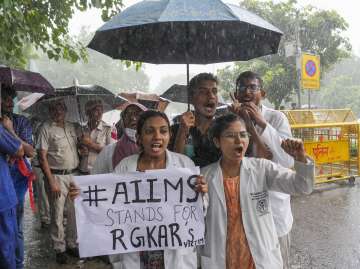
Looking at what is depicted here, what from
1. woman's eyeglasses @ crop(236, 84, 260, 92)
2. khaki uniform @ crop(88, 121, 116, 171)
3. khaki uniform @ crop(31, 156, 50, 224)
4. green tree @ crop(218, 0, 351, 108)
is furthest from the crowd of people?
green tree @ crop(218, 0, 351, 108)

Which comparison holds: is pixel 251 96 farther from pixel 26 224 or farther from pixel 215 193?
pixel 26 224

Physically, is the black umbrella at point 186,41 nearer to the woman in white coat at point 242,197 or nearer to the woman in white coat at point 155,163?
the woman in white coat at point 155,163

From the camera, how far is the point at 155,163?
2.61m

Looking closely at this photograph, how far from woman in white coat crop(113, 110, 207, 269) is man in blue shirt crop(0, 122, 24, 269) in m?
1.41

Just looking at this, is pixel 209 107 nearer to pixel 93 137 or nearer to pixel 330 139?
pixel 93 137

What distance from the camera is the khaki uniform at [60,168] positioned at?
184 inches

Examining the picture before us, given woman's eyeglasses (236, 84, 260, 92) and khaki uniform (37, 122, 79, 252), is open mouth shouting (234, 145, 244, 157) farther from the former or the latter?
khaki uniform (37, 122, 79, 252)

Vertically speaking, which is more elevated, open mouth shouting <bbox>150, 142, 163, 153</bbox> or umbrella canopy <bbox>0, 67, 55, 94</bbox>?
umbrella canopy <bbox>0, 67, 55, 94</bbox>

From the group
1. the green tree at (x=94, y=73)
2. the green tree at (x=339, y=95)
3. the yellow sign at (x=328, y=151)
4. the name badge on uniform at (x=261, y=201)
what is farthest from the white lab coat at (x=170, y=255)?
the green tree at (x=94, y=73)

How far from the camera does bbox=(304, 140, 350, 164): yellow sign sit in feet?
26.7

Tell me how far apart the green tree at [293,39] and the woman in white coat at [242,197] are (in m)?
17.6

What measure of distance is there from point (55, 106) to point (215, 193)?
3.01 metres

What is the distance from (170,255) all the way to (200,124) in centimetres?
95

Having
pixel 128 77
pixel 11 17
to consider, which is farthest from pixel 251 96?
pixel 128 77
